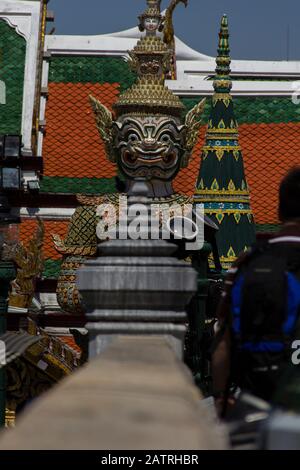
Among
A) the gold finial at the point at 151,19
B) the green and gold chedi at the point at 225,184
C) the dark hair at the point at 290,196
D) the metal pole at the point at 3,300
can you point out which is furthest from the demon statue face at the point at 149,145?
the dark hair at the point at 290,196

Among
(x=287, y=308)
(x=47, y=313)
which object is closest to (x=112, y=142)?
(x=47, y=313)

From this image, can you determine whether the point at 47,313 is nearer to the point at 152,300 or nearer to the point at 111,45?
the point at 111,45

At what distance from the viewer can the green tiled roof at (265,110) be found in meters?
29.6

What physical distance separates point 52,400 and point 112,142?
42.7 ft

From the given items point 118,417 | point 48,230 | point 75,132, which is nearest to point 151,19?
point 48,230

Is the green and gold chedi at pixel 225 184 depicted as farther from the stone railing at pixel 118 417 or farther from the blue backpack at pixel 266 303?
the stone railing at pixel 118 417

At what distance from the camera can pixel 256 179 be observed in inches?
1160

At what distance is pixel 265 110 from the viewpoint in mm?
29891

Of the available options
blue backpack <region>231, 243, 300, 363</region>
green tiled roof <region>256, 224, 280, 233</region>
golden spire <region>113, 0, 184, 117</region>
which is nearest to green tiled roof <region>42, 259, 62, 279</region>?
green tiled roof <region>256, 224, 280, 233</region>

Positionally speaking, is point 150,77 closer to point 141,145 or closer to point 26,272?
point 141,145

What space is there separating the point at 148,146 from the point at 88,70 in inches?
531

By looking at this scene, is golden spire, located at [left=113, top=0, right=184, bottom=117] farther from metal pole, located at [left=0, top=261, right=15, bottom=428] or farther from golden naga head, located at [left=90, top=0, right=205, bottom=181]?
metal pole, located at [left=0, top=261, right=15, bottom=428]

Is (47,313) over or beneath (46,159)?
beneath

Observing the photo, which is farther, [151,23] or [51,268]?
[51,268]
